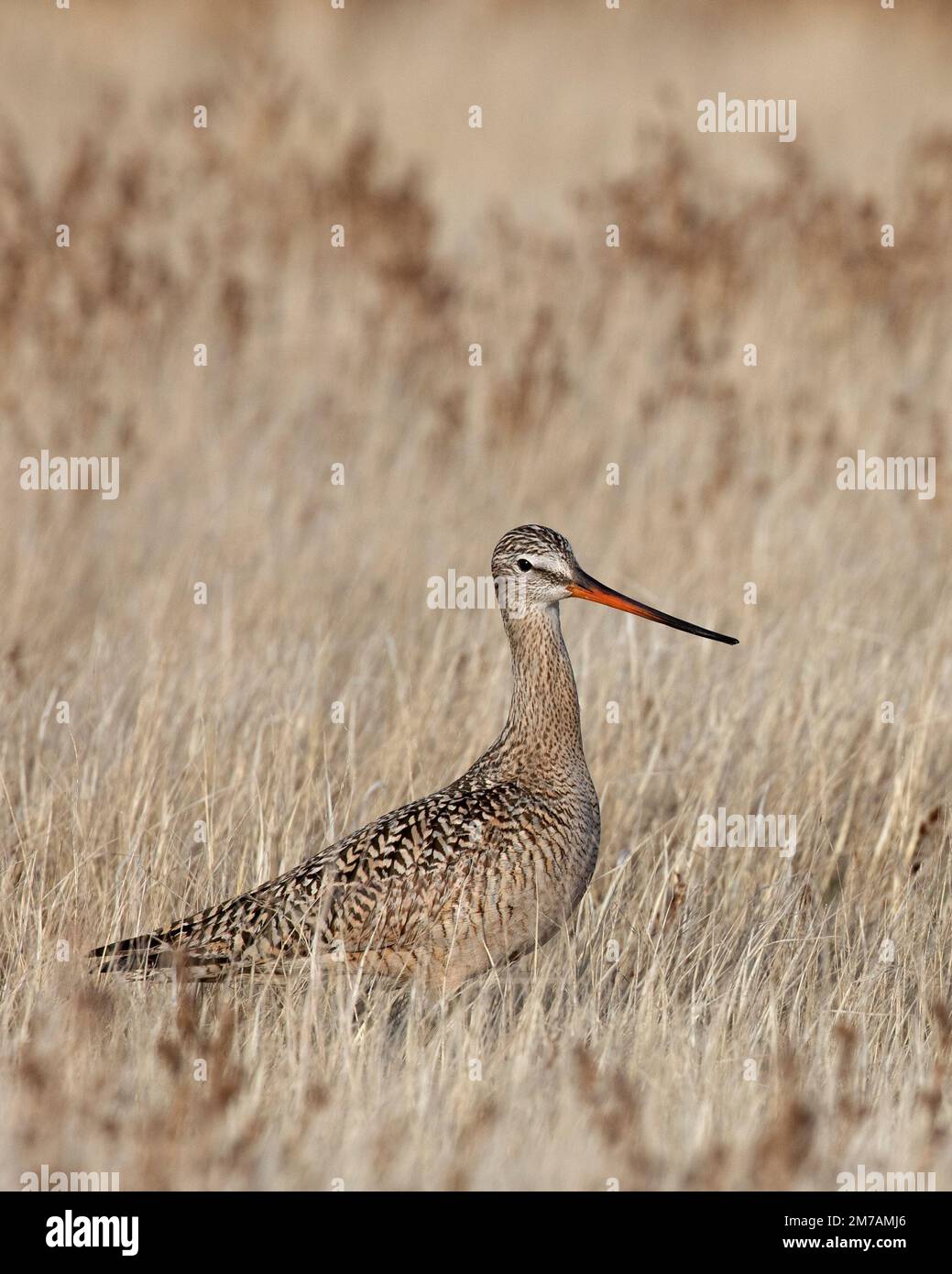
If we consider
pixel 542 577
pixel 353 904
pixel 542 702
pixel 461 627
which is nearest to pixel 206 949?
pixel 353 904

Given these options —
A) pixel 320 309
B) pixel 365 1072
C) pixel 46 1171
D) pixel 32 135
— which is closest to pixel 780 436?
pixel 320 309

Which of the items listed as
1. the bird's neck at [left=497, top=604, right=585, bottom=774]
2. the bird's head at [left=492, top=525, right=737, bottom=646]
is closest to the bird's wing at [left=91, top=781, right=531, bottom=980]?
the bird's neck at [left=497, top=604, right=585, bottom=774]

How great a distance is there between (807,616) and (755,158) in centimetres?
892

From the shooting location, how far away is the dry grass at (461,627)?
452 cm

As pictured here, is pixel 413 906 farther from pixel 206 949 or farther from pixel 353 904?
pixel 206 949

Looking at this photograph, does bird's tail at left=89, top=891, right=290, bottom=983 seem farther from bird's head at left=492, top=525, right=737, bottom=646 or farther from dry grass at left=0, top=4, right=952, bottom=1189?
bird's head at left=492, top=525, right=737, bottom=646

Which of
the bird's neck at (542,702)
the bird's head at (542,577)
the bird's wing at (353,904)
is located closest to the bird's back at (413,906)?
the bird's wing at (353,904)

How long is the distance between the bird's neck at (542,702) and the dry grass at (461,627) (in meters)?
0.57

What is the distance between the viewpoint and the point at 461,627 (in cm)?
783

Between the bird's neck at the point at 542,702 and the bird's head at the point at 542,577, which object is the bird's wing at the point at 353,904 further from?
the bird's head at the point at 542,577

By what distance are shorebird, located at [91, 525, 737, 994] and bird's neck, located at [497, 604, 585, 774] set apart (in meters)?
0.11

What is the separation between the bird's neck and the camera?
5469 mm

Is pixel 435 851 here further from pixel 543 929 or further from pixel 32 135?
pixel 32 135
